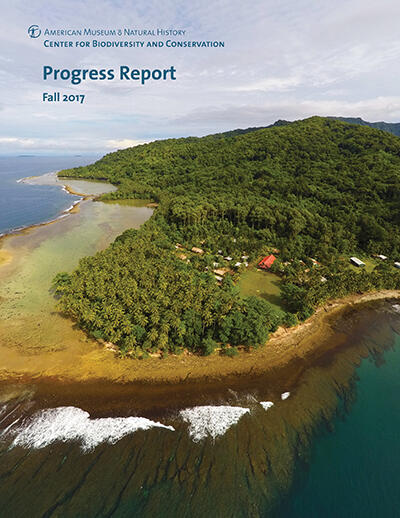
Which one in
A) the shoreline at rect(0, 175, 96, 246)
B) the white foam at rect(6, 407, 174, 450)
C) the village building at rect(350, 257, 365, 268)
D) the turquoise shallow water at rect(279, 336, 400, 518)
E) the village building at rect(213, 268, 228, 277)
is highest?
the shoreline at rect(0, 175, 96, 246)

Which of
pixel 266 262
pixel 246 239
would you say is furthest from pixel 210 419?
pixel 246 239

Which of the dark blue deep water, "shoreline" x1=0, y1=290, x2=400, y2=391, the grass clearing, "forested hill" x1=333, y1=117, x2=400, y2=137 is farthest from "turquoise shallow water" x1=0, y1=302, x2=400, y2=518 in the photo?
"forested hill" x1=333, y1=117, x2=400, y2=137

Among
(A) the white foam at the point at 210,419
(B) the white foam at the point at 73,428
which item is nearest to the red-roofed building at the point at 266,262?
(A) the white foam at the point at 210,419

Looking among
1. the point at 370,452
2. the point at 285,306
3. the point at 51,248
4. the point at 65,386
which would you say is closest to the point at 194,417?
the point at 65,386

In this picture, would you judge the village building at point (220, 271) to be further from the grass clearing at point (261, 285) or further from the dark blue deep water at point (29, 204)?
the dark blue deep water at point (29, 204)

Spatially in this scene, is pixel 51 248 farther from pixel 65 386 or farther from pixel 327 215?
pixel 327 215

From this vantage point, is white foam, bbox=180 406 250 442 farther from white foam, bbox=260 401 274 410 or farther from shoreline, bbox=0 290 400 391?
shoreline, bbox=0 290 400 391
